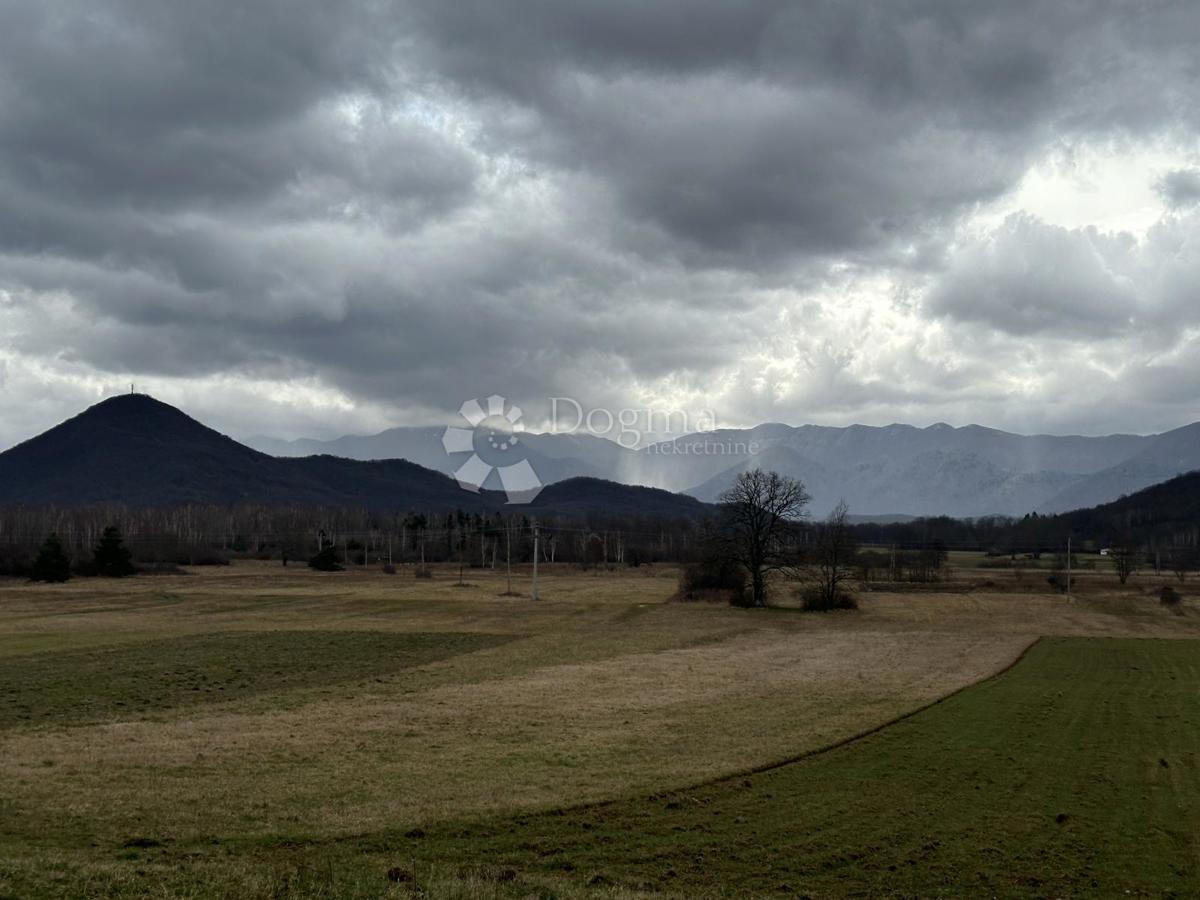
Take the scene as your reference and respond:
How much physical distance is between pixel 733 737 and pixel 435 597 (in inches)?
3084

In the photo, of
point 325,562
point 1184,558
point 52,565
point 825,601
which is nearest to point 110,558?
point 52,565

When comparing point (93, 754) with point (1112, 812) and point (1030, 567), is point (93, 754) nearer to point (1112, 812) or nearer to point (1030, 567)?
point (1112, 812)

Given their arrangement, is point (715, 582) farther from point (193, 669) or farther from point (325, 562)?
point (325, 562)

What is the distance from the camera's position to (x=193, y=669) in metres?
41.8

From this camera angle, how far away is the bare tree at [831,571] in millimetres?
91312

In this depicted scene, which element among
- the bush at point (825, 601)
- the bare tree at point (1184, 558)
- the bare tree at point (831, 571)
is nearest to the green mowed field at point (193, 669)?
the bush at point (825, 601)

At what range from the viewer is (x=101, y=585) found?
119250mm

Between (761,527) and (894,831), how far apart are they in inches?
3096

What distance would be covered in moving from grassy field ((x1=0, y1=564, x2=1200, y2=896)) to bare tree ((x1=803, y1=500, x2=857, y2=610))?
3628cm

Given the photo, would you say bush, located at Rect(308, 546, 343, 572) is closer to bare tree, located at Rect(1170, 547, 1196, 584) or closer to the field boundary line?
the field boundary line

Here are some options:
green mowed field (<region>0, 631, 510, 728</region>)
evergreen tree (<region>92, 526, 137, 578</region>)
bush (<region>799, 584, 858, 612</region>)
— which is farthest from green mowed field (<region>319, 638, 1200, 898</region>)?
evergreen tree (<region>92, 526, 137, 578</region>)

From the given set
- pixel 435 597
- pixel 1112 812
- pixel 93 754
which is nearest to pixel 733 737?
pixel 1112 812

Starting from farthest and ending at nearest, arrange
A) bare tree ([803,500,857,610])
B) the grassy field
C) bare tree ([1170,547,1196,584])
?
bare tree ([1170,547,1196,584]) < bare tree ([803,500,857,610]) < the grassy field

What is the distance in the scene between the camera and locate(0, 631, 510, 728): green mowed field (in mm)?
31875
